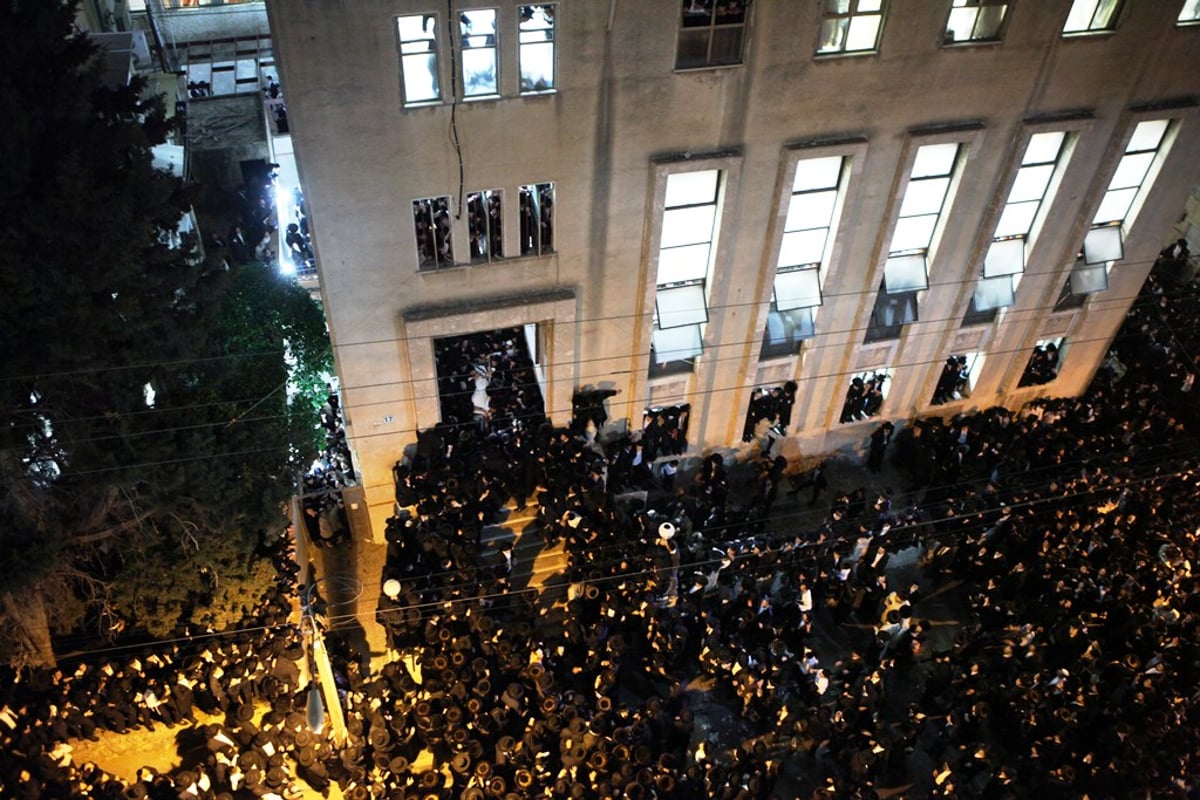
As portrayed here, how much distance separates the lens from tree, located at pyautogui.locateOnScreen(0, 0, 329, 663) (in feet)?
48.0

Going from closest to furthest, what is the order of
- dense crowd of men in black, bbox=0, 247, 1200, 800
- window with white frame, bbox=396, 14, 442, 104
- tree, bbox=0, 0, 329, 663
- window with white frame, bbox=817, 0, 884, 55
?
tree, bbox=0, 0, 329, 663
window with white frame, bbox=396, 14, 442, 104
dense crowd of men in black, bbox=0, 247, 1200, 800
window with white frame, bbox=817, 0, 884, 55

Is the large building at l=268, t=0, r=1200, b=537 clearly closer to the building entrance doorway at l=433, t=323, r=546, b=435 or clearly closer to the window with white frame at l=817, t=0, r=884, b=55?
the window with white frame at l=817, t=0, r=884, b=55

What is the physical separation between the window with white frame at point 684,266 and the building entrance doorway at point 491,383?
2798mm

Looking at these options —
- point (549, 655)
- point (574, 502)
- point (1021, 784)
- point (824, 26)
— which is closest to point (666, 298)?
point (574, 502)

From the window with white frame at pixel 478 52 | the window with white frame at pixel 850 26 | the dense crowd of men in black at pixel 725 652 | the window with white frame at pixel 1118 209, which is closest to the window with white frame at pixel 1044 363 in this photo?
the window with white frame at pixel 1118 209

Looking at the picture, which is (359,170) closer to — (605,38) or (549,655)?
(605,38)

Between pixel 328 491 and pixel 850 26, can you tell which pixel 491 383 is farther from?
pixel 850 26

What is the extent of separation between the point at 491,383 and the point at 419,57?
780cm

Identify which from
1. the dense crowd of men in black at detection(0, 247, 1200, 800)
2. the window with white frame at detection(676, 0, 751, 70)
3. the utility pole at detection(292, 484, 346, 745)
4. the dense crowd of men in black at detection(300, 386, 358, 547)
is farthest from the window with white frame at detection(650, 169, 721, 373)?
the utility pole at detection(292, 484, 346, 745)

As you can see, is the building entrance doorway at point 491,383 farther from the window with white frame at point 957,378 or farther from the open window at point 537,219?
the window with white frame at point 957,378

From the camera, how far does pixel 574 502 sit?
20.1m

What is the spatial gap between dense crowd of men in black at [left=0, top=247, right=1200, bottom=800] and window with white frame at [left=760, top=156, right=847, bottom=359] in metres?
2.84

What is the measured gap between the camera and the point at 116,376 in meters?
16.5

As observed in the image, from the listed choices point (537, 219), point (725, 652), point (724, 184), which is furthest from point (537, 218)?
point (725, 652)
